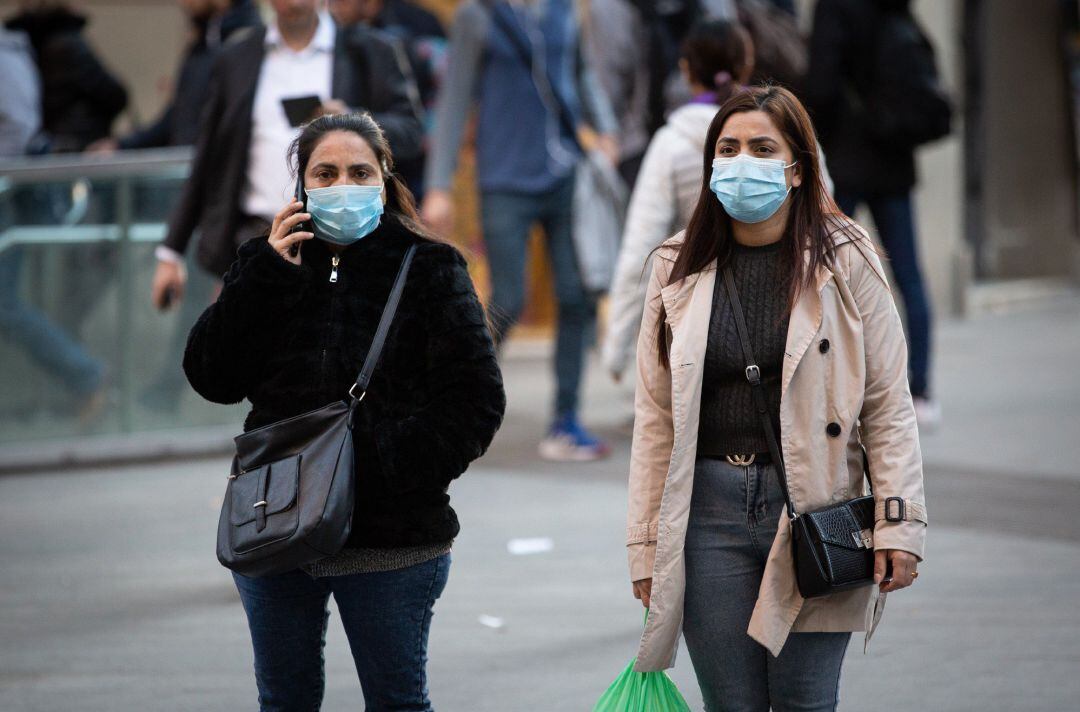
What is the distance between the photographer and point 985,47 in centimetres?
1538

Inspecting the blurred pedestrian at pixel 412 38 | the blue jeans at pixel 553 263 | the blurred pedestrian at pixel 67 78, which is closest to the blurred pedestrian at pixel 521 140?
the blue jeans at pixel 553 263

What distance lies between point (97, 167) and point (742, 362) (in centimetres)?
546

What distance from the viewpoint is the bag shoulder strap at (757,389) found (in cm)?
324

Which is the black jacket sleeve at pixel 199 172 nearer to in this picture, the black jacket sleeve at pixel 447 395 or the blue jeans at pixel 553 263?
the blue jeans at pixel 553 263

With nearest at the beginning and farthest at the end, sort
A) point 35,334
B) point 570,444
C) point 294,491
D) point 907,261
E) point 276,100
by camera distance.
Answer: point 294,491 → point 276,100 → point 570,444 → point 35,334 → point 907,261

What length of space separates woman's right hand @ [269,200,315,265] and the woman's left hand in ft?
4.29

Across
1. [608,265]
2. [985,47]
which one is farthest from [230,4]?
[985,47]

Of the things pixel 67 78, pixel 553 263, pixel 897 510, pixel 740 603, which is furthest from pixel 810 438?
pixel 67 78

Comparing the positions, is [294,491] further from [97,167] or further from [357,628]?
[97,167]

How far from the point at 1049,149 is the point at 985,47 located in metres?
1.82

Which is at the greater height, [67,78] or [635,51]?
[67,78]

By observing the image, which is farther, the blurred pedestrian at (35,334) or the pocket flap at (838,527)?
the blurred pedestrian at (35,334)

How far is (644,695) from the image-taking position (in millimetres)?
3434

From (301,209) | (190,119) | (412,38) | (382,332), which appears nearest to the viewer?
(382,332)
